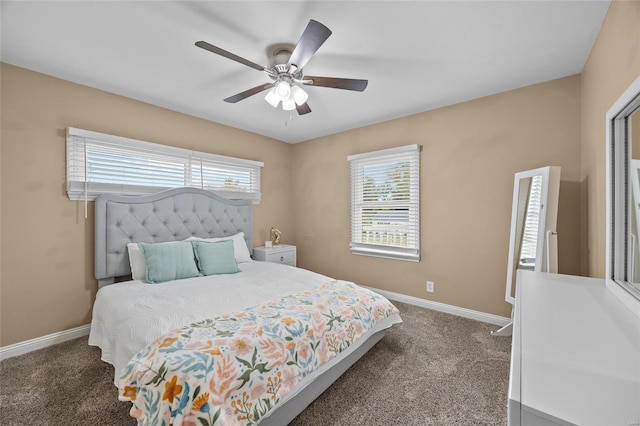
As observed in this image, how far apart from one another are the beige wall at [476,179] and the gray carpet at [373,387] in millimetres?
724

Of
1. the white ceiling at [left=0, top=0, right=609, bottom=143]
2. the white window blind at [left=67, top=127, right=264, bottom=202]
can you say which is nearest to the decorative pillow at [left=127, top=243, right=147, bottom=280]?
the white window blind at [left=67, top=127, right=264, bottom=202]

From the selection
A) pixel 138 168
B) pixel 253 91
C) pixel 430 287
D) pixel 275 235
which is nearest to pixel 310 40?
pixel 253 91

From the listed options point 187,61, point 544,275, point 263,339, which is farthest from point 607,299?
point 187,61

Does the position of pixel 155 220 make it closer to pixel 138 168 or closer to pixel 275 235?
pixel 138 168

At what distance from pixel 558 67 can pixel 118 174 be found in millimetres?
4213

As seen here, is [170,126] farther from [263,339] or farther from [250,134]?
[263,339]

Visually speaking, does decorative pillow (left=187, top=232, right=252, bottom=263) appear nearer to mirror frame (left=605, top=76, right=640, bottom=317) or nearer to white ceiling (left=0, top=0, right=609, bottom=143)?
white ceiling (left=0, top=0, right=609, bottom=143)

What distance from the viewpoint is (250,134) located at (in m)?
4.04

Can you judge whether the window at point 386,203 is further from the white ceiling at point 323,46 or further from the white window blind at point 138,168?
the white window blind at point 138,168

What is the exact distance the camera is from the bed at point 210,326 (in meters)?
1.21

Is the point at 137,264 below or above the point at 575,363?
below

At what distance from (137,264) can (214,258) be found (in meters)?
0.70

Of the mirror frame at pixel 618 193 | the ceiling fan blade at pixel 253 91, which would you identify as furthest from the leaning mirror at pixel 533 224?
the ceiling fan blade at pixel 253 91

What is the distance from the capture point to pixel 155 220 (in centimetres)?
294
